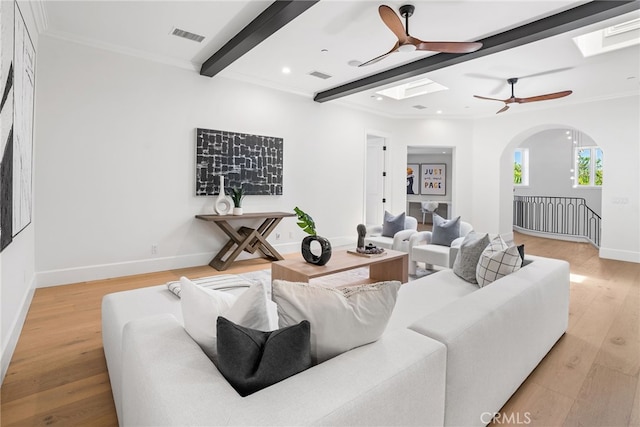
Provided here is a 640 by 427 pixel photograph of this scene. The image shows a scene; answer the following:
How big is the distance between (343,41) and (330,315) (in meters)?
3.50

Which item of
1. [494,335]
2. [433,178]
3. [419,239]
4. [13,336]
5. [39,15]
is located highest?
[39,15]

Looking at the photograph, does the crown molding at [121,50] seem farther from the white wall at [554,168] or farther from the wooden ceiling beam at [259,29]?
the white wall at [554,168]

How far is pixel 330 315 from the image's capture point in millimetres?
1166

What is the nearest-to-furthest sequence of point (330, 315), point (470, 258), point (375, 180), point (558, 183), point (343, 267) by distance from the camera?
1. point (330, 315)
2. point (470, 258)
3. point (343, 267)
4. point (375, 180)
5. point (558, 183)

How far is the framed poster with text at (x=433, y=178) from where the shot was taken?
1104 centimetres

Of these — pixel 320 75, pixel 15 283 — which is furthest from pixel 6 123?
pixel 320 75

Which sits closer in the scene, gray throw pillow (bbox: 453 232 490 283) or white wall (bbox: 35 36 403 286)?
gray throw pillow (bbox: 453 232 490 283)

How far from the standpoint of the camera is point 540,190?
10078mm

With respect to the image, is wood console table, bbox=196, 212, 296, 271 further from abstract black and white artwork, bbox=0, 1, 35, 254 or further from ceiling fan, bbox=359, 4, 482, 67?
ceiling fan, bbox=359, 4, 482, 67

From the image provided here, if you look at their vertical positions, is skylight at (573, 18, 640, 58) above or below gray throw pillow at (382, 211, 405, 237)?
above

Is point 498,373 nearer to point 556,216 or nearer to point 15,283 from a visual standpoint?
point 15,283

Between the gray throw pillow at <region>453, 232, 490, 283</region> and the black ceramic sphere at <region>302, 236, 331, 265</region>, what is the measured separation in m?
1.15

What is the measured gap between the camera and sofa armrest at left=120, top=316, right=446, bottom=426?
2.80 ft

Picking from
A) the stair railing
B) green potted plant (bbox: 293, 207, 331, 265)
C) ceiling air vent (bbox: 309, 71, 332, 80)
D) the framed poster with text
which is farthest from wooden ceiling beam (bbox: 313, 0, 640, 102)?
the framed poster with text
